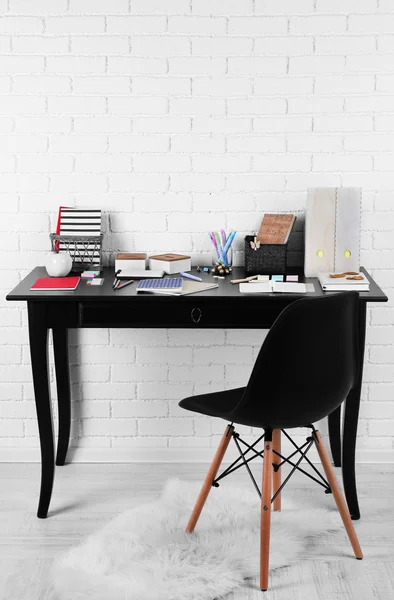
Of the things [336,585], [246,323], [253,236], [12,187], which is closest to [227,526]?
[336,585]

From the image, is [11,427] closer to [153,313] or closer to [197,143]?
[153,313]

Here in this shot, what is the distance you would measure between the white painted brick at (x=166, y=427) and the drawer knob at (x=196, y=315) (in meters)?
0.75

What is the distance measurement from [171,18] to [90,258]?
0.98m

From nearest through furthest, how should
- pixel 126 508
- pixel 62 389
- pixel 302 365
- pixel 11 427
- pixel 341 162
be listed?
pixel 302 365 < pixel 126 508 < pixel 341 162 < pixel 62 389 < pixel 11 427

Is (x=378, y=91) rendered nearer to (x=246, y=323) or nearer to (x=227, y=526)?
(x=246, y=323)

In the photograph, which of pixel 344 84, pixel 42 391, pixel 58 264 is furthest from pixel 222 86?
pixel 42 391

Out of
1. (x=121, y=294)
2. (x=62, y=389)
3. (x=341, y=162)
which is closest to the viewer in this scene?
(x=121, y=294)

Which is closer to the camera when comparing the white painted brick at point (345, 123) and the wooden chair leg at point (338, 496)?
the wooden chair leg at point (338, 496)

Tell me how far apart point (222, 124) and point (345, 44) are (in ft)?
1.84

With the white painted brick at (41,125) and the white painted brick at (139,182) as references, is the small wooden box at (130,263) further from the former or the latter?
the white painted brick at (41,125)

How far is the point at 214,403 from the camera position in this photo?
97.3 inches

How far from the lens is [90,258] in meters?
2.98

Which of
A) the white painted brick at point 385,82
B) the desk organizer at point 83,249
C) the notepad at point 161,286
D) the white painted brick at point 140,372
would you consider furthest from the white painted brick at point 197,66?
the white painted brick at point 140,372

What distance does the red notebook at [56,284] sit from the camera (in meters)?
2.67
